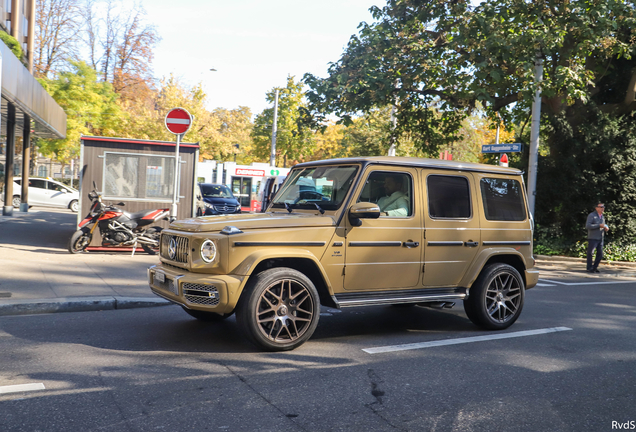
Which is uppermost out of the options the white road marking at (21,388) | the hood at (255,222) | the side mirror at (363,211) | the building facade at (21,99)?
the building facade at (21,99)

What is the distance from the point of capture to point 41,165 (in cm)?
7188

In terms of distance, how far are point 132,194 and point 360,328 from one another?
8.50 meters

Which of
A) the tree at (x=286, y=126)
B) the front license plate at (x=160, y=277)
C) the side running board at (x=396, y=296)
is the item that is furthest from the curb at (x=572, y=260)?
the tree at (x=286, y=126)

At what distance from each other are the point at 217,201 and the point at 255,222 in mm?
17995

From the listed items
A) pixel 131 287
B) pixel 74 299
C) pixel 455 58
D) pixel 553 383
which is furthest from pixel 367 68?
pixel 553 383

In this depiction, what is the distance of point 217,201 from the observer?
23.0m

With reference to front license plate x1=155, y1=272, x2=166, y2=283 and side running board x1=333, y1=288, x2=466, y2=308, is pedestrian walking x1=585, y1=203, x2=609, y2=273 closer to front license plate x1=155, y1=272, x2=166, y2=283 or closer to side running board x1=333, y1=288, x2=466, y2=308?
side running board x1=333, y1=288, x2=466, y2=308

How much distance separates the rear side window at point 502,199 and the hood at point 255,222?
220cm

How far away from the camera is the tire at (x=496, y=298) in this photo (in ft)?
21.5

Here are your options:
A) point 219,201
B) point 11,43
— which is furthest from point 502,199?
point 11,43

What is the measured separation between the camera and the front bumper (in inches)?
198

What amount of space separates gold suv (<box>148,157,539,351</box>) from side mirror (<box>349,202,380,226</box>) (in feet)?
0.04

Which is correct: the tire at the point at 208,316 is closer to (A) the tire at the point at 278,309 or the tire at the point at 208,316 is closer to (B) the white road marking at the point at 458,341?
(A) the tire at the point at 278,309

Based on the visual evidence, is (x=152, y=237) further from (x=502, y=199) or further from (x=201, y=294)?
(x=502, y=199)
